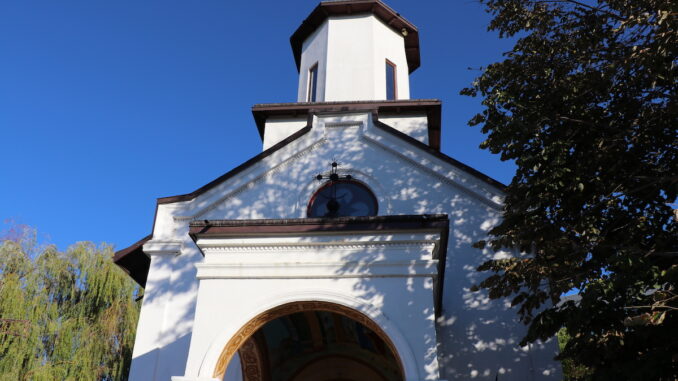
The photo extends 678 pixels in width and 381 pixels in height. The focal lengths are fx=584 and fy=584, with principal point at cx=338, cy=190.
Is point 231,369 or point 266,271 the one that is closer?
point 266,271

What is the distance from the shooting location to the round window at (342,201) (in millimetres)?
11992

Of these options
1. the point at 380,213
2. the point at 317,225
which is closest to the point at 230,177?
the point at 380,213

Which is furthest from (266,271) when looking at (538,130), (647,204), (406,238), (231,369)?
(647,204)

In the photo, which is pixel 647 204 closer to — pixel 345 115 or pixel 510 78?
pixel 510 78

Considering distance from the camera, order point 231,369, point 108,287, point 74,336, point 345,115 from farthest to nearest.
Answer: point 108,287 → point 74,336 → point 345,115 → point 231,369

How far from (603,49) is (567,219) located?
2462mm

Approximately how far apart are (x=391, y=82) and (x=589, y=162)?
9.60 m

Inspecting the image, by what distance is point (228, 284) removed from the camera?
8477mm

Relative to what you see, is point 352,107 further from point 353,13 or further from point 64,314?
point 64,314

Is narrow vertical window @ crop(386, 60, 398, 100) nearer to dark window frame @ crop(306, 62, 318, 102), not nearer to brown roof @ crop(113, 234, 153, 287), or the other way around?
dark window frame @ crop(306, 62, 318, 102)

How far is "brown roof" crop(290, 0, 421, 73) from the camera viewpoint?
17.4 m

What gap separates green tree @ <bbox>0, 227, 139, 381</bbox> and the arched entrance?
7.38m

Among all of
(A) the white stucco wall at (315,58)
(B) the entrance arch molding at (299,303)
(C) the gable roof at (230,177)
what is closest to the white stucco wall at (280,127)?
(A) the white stucco wall at (315,58)

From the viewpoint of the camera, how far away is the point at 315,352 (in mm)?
12250
